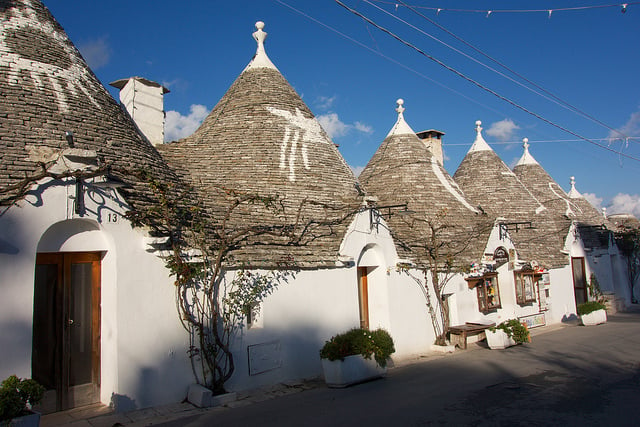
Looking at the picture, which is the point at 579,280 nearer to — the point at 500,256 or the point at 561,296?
the point at 561,296

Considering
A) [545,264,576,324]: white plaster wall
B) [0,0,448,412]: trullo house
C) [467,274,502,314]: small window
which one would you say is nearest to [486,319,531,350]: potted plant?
[467,274,502,314]: small window

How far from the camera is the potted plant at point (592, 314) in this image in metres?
17.4

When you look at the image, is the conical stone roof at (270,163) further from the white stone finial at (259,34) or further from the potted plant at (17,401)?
the potted plant at (17,401)

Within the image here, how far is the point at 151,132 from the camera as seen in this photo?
43.2 ft

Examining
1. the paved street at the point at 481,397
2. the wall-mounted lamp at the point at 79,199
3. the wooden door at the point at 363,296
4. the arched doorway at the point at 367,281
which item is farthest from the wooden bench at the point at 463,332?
the wall-mounted lamp at the point at 79,199

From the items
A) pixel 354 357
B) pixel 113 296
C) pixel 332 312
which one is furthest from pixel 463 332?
pixel 113 296

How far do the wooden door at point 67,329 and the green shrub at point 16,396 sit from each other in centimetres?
148

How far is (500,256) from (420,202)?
3.29 metres

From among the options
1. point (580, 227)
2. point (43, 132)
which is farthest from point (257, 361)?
point (580, 227)

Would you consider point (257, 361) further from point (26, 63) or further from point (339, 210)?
point (26, 63)

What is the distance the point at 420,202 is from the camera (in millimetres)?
16469

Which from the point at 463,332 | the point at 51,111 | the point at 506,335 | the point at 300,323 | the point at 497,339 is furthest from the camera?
the point at 463,332

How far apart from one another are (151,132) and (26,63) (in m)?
4.58

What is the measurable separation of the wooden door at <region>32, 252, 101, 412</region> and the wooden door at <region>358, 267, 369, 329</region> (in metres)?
6.43
